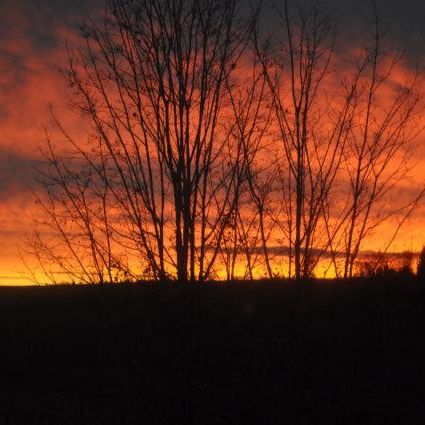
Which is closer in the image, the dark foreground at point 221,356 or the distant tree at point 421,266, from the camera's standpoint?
the dark foreground at point 221,356

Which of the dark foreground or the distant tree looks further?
the distant tree

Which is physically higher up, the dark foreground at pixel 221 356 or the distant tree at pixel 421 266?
the distant tree at pixel 421 266

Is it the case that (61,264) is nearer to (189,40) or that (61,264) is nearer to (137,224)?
(137,224)

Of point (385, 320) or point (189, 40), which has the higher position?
point (189, 40)

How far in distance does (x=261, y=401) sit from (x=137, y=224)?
424 centimetres

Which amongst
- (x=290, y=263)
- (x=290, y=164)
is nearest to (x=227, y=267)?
(x=290, y=263)

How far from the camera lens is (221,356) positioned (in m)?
10.1

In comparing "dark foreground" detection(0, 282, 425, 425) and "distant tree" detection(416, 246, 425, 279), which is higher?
"distant tree" detection(416, 246, 425, 279)

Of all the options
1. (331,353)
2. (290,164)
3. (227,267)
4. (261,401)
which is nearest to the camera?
(261,401)

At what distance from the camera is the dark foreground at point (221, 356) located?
8.68 metres

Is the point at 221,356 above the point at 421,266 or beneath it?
beneath

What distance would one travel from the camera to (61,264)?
39.6 ft

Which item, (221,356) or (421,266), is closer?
(221,356)

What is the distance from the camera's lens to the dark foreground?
8680 millimetres
